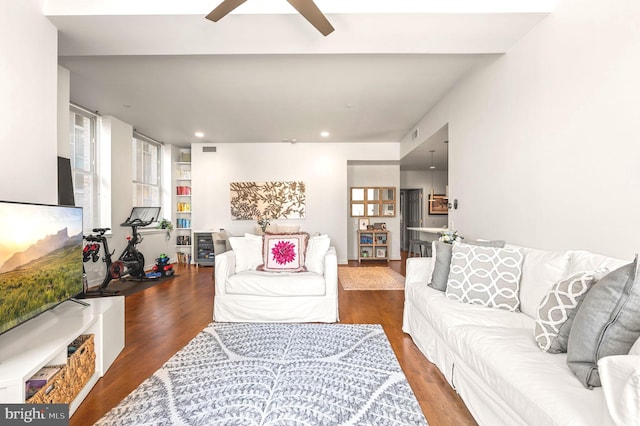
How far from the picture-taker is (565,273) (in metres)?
1.83

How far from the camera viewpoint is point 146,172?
6340 mm

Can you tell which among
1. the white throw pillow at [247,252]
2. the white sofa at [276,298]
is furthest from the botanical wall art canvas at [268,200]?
the white sofa at [276,298]

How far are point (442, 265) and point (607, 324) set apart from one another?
54.9 inches

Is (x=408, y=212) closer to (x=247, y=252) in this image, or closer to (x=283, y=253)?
(x=283, y=253)

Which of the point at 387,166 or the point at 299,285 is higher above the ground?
the point at 387,166

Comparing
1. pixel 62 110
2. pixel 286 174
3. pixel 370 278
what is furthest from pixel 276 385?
pixel 286 174

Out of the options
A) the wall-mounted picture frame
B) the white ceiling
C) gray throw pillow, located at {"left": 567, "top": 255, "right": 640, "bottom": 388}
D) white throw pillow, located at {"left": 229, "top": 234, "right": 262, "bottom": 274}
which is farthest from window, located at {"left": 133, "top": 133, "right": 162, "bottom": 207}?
the wall-mounted picture frame

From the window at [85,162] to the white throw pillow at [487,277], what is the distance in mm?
5217

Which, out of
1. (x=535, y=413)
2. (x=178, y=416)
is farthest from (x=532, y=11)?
(x=178, y=416)

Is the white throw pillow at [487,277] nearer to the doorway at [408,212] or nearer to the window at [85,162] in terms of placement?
the window at [85,162]

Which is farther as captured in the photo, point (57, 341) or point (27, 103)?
point (27, 103)

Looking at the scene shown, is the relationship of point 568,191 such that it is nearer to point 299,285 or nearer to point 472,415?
point 472,415

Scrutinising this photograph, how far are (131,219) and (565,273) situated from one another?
5.91m

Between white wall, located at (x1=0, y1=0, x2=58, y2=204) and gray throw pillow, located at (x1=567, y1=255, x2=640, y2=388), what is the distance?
311cm
